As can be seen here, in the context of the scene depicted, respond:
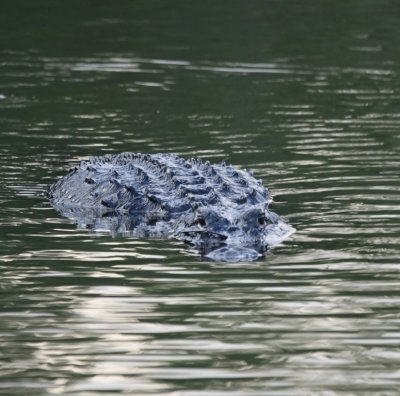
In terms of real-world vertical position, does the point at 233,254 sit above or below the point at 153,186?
below

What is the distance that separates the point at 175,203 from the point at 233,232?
1262 millimetres

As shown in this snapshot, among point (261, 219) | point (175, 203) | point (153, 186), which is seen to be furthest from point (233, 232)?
point (153, 186)

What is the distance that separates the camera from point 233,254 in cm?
1051

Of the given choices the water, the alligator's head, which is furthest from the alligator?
the water

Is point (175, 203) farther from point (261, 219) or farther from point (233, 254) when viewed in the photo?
point (233, 254)

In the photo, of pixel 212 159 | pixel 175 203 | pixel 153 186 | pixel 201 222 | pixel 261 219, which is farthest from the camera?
pixel 212 159

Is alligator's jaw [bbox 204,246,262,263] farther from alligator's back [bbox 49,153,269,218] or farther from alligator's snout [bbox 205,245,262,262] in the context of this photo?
alligator's back [bbox 49,153,269,218]

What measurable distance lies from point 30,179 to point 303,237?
378 cm

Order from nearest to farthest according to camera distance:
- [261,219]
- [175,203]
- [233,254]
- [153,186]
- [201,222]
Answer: [233,254]
[261,219]
[201,222]
[175,203]
[153,186]

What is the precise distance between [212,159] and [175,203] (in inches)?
108

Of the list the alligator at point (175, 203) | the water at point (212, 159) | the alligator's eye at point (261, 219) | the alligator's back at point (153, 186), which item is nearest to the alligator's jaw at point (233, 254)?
the alligator at point (175, 203)

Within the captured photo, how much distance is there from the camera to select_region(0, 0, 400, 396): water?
7945 mm

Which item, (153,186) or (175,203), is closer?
(175,203)

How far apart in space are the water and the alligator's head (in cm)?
17
